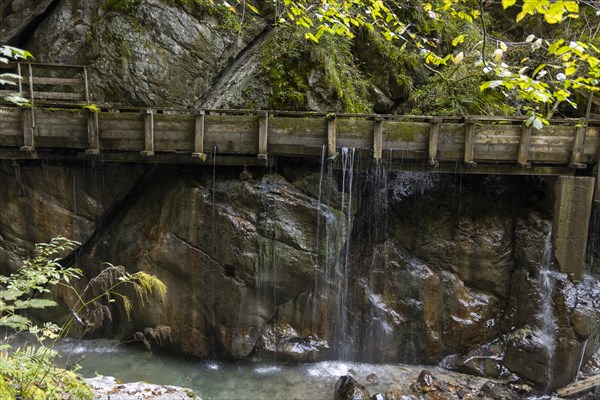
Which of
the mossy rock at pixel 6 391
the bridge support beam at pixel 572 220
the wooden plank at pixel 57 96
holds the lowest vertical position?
the mossy rock at pixel 6 391

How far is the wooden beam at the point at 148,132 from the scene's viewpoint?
27.8 feet

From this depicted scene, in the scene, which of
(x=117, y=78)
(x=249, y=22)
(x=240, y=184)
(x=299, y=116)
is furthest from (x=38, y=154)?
(x=249, y=22)

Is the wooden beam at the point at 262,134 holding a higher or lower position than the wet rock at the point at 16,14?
lower

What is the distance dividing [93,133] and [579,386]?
11.7 meters

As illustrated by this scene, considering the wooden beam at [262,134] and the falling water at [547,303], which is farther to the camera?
the falling water at [547,303]

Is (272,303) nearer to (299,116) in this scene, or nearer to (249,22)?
(299,116)

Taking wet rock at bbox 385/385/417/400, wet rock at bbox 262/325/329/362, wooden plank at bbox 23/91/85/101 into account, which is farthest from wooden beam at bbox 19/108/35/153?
wet rock at bbox 385/385/417/400

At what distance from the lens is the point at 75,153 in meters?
8.81

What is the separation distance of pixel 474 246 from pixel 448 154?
7.96ft

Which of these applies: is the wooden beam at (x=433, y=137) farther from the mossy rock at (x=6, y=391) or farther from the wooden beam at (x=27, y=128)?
the wooden beam at (x=27, y=128)

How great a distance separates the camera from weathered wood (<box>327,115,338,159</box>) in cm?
865

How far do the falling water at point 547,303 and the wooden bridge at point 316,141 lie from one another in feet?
2.17

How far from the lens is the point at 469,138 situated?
8688 millimetres

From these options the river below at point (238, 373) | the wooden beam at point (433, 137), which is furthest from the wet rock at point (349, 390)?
the wooden beam at point (433, 137)
